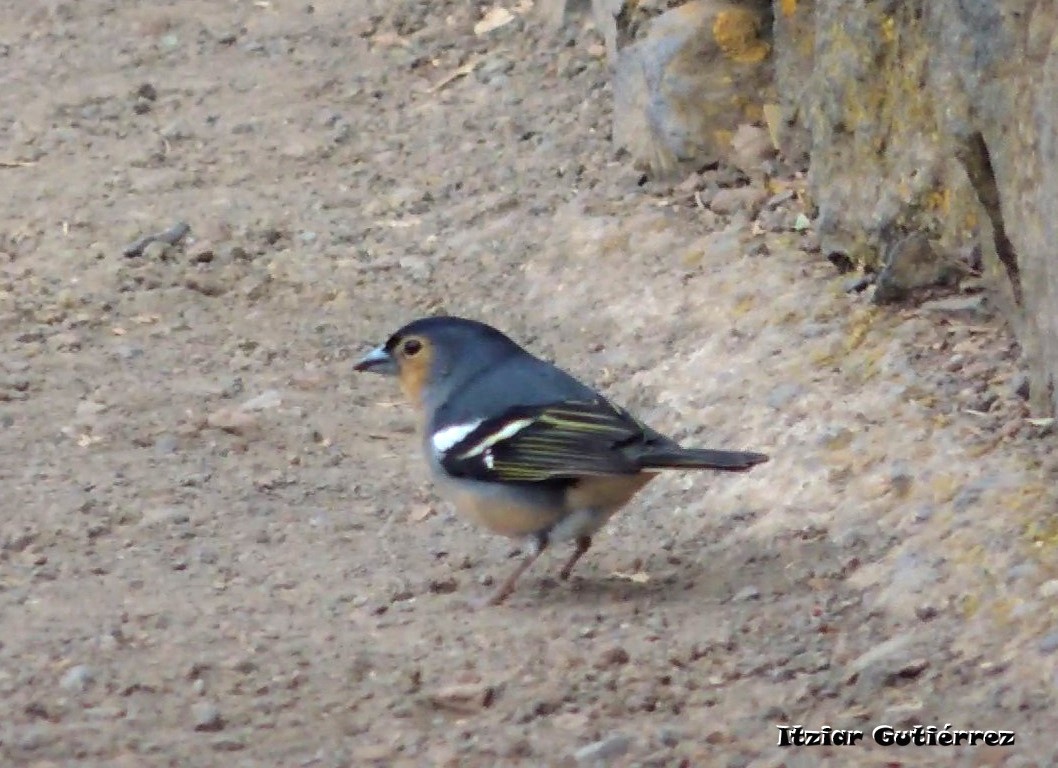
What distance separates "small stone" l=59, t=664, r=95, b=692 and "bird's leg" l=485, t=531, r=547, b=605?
1436 mm

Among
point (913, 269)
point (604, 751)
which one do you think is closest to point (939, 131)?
point (913, 269)

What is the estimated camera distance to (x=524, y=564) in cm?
623

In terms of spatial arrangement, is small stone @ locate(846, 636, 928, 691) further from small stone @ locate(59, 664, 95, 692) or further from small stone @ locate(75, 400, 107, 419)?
small stone @ locate(75, 400, 107, 419)

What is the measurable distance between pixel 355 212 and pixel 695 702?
16.9ft

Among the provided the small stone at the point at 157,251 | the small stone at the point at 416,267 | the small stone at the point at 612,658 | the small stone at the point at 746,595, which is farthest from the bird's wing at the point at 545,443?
the small stone at the point at 157,251

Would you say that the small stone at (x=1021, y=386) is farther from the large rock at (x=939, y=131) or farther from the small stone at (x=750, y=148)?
the small stone at (x=750, y=148)

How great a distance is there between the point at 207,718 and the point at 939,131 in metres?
3.59

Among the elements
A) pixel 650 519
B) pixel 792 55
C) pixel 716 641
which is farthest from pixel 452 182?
pixel 716 641

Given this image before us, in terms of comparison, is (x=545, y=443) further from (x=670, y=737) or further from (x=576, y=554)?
(x=670, y=737)

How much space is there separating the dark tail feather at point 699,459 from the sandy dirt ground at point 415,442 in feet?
1.33

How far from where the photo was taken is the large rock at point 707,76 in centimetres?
874

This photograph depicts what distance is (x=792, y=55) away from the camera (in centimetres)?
830

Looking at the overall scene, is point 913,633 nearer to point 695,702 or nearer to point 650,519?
point 695,702

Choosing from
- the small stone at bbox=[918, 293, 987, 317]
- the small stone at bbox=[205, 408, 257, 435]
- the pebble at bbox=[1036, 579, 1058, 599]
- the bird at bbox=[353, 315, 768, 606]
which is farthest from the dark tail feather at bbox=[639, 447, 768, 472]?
the small stone at bbox=[205, 408, 257, 435]
